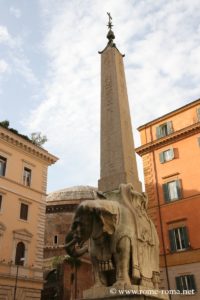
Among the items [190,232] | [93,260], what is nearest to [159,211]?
[190,232]

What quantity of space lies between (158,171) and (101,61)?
41.6 feet

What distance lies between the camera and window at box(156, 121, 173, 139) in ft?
70.2

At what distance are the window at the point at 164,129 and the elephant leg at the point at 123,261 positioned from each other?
54.6 feet

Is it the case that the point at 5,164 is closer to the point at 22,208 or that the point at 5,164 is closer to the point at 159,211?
the point at 22,208

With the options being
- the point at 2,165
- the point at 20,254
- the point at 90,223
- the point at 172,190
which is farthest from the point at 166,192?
the point at 90,223

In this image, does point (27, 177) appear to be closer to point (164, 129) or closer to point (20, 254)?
point (20, 254)

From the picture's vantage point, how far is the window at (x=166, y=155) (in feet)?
67.5

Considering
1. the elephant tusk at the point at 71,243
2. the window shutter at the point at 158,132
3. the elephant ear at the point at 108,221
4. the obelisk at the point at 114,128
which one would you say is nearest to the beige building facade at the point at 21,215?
the window shutter at the point at 158,132

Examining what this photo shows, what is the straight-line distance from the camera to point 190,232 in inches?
698

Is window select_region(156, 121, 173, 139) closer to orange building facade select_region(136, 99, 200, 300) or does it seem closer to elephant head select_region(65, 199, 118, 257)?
orange building facade select_region(136, 99, 200, 300)

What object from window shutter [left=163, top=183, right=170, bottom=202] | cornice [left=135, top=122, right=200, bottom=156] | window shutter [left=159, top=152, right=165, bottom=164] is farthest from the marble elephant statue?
window shutter [left=159, top=152, right=165, bottom=164]

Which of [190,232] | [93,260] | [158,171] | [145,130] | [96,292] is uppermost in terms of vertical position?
[145,130]

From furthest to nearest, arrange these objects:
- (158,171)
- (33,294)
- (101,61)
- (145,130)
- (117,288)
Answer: (145,130) < (158,171) < (33,294) < (101,61) < (117,288)

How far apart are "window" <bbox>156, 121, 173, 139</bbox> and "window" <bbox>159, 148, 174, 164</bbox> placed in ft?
3.92
